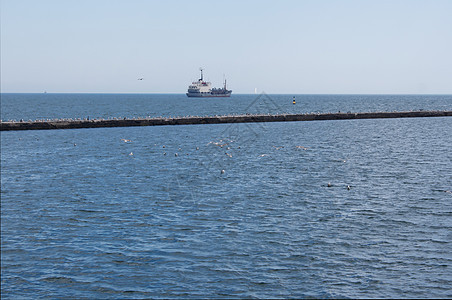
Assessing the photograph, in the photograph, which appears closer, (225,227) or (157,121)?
(225,227)

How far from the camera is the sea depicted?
22094mm

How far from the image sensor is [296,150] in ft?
236

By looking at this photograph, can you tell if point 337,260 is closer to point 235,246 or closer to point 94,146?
point 235,246

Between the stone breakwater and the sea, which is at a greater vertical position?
the stone breakwater

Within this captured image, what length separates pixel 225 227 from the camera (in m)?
30.4

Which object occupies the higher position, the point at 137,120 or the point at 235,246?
the point at 137,120

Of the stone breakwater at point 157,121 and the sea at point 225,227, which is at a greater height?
the stone breakwater at point 157,121

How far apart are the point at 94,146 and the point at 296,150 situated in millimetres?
33018

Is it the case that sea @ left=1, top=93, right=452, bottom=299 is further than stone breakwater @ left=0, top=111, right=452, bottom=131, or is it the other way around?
stone breakwater @ left=0, top=111, right=452, bottom=131

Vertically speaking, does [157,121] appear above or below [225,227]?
above

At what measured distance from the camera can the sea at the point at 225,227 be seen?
22.1 meters

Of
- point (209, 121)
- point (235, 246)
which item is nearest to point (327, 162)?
point (235, 246)

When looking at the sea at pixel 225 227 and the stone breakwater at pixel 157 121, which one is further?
the stone breakwater at pixel 157 121

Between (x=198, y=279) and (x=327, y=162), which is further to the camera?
(x=327, y=162)
